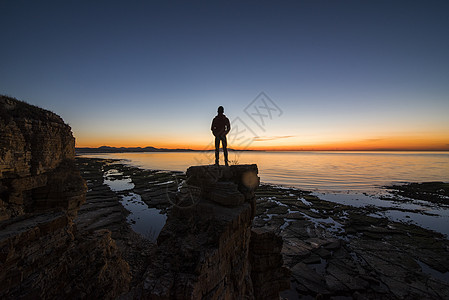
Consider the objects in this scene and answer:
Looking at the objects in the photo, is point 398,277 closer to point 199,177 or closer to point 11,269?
point 199,177

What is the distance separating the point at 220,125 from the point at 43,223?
26.1 feet

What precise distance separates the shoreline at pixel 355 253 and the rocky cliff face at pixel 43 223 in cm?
1091

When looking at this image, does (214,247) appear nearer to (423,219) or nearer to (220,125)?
(220,125)

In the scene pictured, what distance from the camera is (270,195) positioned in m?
32.2

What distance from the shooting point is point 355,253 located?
14.6m

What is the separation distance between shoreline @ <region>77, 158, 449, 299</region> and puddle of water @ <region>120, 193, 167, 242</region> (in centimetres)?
175

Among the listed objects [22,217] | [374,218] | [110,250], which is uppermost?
[22,217]

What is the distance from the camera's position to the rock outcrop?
3990mm

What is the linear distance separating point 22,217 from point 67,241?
6.06 ft

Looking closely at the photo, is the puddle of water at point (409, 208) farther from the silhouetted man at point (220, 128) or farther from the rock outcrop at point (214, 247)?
the silhouetted man at point (220, 128)

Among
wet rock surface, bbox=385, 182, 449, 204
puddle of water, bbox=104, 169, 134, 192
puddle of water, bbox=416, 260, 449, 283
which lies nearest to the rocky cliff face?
puddle of water, bbox=416, 260, 449, 283

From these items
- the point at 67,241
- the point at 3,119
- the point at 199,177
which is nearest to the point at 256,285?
the point at 199,177

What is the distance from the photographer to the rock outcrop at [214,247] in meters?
3.99

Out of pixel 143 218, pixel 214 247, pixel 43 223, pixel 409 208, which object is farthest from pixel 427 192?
pixel 43 223
